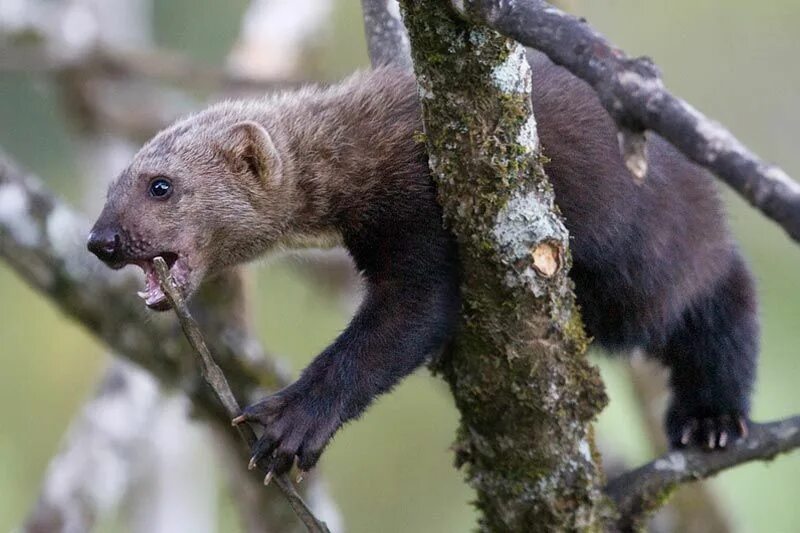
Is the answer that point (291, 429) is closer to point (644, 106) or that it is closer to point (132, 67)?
point (644, 106)

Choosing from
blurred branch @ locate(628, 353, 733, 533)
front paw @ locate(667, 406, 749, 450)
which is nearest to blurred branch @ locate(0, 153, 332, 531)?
front paw @ locate(667, 406, 749, 450)

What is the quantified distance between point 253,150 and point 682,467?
2.61 meters

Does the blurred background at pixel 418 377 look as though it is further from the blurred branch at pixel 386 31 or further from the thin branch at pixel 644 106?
the thin branch at pixel 644 106

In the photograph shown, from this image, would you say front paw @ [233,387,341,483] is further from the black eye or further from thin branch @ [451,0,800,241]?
thin branch @ [451,0,800,241]

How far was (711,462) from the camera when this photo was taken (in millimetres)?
6086

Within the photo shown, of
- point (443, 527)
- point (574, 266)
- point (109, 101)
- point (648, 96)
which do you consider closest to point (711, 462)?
point (574, 266)

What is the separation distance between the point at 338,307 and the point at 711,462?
526cm

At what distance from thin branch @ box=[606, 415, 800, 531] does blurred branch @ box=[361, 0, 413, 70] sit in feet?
7.93

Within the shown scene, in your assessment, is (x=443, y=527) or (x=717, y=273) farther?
(x=443, y=527)

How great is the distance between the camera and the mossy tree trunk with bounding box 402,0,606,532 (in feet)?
14.4

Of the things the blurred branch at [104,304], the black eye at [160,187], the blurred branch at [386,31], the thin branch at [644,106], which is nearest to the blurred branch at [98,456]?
the blurred branch at [104,304]

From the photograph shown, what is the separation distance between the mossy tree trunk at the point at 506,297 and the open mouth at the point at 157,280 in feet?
4.05

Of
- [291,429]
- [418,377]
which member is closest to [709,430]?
[291,429]

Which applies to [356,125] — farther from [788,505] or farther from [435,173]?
[788,505]
